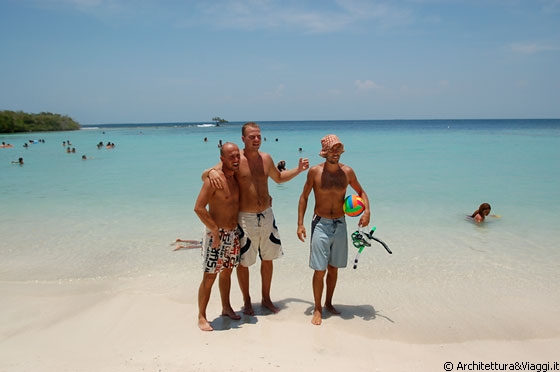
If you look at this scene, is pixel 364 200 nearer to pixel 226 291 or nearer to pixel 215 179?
pixel 215 179

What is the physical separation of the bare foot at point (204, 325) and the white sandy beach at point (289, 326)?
0.07 m

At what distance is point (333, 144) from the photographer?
13.5 ft

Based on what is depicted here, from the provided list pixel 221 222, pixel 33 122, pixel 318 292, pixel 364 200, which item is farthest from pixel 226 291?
pixel 33 122

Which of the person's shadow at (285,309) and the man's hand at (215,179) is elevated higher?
the man's hand at (215,179)

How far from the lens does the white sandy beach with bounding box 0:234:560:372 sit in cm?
349

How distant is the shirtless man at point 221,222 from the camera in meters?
3.79

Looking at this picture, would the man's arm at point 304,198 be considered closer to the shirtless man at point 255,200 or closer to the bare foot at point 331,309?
the shirtless man at point 255,200

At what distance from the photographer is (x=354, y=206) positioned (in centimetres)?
423

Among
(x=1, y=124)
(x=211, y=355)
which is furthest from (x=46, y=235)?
(x=1, y=124)

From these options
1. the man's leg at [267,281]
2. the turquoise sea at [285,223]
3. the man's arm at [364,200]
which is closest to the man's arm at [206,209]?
the man's leg at [267,281]

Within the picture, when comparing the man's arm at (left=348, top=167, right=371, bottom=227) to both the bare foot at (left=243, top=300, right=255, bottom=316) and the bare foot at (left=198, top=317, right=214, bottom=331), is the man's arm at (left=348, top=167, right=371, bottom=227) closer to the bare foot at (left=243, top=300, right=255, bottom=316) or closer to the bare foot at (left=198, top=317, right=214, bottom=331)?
the bare foot at (left=243, top=300, right=255, bottom=316)

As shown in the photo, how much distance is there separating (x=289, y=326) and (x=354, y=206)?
1.49 m

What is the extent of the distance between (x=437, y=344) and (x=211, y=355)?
88.0 inches

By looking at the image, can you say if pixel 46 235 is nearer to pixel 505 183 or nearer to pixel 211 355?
pixel 211 355
